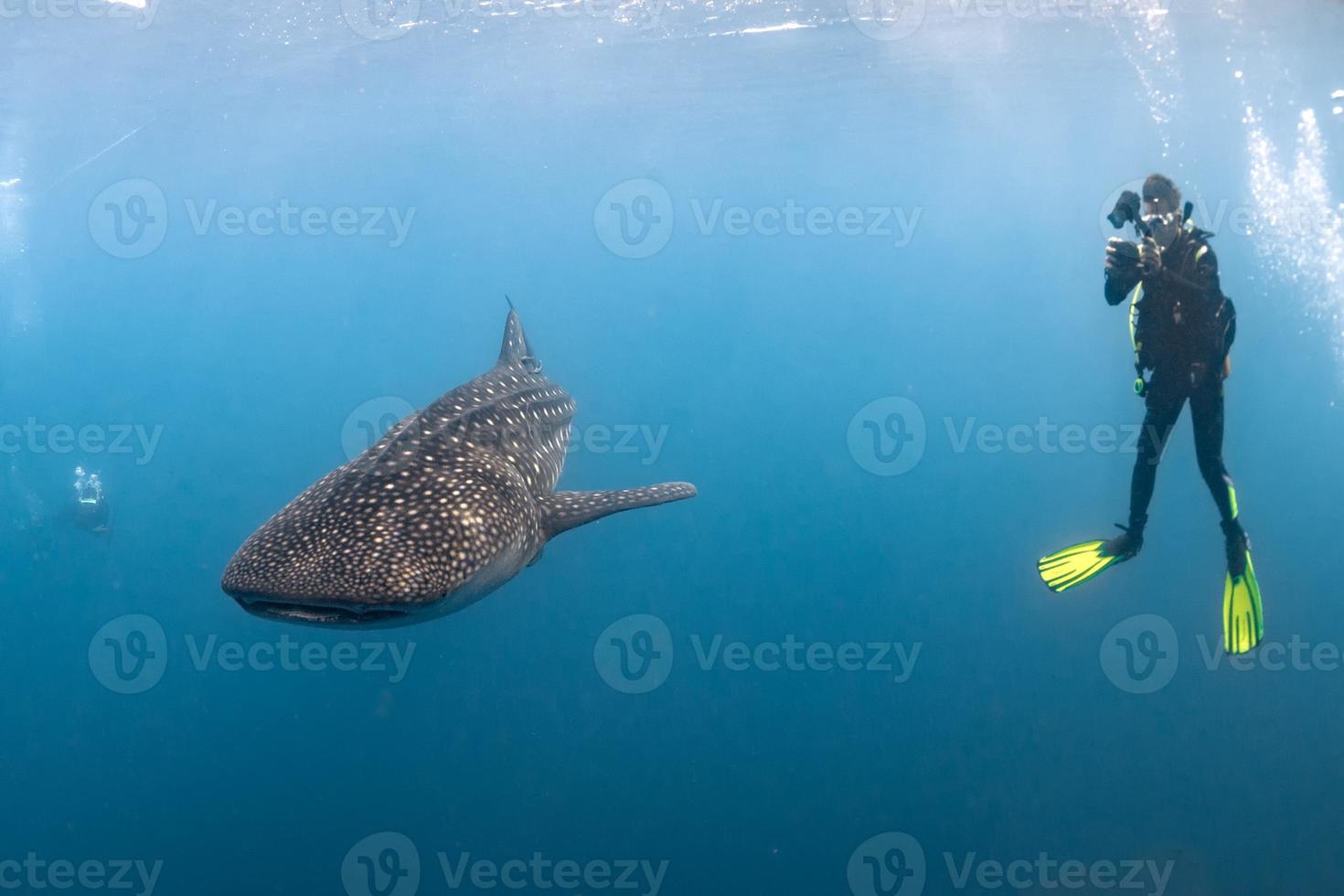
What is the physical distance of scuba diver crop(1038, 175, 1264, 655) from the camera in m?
7.00

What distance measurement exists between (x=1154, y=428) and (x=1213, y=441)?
1.77ft

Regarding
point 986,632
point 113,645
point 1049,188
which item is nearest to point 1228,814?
point 986,632

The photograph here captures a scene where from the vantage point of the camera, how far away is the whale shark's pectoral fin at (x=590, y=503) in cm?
668

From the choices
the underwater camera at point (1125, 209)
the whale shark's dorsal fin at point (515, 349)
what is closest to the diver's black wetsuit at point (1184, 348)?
the underwater camera at point (1125, 209)

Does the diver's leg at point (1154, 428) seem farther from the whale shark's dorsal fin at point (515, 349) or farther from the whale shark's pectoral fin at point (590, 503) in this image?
the whale shark's dorsal fin at point (515, 349)

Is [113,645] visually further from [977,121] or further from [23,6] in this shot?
[977,121]

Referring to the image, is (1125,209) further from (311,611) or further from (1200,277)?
(311,611)

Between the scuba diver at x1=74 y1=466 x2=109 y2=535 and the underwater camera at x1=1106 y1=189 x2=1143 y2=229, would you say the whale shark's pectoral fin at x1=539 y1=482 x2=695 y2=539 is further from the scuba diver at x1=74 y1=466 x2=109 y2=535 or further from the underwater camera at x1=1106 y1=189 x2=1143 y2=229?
the scuba diver at x1=74 y1=466 x2=109 y2=535

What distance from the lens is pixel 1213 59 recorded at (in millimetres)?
24875

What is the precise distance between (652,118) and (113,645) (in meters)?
27.4

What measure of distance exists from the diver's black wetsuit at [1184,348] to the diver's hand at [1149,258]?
8cm

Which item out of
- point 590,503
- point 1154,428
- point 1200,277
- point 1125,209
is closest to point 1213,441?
point 1154,428

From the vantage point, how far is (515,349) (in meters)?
10.5

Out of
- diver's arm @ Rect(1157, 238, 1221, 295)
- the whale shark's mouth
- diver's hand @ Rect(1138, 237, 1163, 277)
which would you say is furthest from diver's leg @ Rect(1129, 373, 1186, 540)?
the whale shark's mouth
